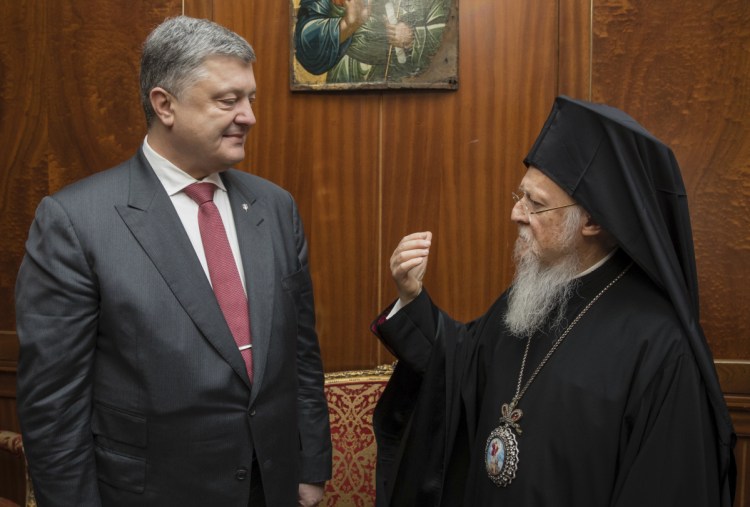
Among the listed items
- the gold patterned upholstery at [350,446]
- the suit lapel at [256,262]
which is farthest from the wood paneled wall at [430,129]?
the suit lapel at [256,262]

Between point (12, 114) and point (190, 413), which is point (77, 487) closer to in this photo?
point (190, 413)

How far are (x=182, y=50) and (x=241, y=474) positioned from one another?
3.87 feet

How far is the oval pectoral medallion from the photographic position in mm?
2141

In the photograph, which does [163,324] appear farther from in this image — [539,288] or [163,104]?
[539,288]

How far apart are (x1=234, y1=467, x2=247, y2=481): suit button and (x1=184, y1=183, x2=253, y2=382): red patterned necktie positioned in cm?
25

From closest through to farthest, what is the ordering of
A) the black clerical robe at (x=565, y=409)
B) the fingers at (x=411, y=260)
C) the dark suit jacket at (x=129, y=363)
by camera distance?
the black clerical robe at (x=565, y=409) < the dark suit jacket at (x=129, y=363) < the fingers at (x=411, y=260)

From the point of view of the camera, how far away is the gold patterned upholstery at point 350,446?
3.19 m

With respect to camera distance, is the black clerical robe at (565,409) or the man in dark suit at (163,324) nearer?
the black clerical robe at (565,409)

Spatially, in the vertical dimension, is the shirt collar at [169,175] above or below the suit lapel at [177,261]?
above

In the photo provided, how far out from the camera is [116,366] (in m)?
2.14

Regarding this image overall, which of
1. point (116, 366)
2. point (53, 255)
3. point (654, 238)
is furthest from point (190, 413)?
point (654, 238)

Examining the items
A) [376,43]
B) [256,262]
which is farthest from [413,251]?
[376,43]

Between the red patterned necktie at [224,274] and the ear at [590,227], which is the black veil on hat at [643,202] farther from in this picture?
the red patterned necktie at [224,274]

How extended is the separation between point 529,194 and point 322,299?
5.66ft
